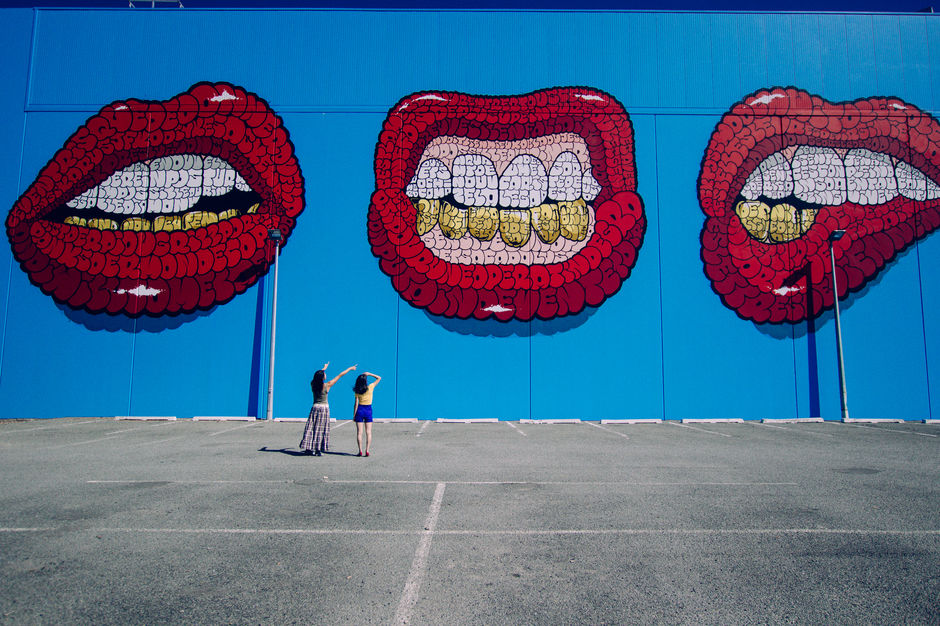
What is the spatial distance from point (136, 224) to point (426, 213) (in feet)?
33.6

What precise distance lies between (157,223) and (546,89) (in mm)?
14768

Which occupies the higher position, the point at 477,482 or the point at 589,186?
the point at 589,186

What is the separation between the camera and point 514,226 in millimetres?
17422

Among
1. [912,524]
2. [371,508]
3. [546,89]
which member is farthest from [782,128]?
[371,508]

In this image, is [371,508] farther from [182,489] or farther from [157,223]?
[157,223]

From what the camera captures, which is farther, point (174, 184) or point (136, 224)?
point (174, 184)

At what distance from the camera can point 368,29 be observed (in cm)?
1850

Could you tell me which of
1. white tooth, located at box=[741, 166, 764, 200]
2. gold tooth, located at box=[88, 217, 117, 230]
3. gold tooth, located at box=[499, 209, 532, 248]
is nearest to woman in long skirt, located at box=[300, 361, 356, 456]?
gold tooth, located at box=[499, 209, 532, 248]

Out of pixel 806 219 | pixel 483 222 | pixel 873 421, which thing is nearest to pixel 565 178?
pixel 483 222

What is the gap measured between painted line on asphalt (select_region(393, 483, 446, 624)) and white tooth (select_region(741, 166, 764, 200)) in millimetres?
17117

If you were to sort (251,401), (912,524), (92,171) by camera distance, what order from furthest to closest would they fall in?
(92,171) < (251,401) < (912,524)

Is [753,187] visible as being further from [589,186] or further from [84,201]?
[84,201]

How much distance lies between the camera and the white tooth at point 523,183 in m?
17.6

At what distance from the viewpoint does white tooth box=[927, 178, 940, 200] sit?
18141mm
